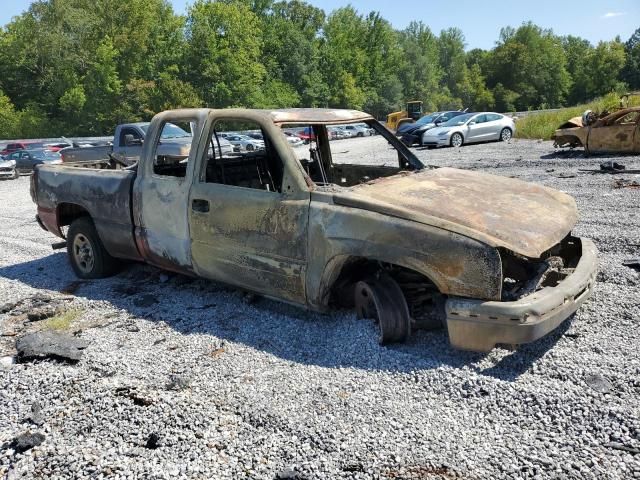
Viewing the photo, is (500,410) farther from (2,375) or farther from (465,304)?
(2,375)

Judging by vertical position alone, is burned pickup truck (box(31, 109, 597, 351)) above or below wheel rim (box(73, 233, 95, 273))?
above

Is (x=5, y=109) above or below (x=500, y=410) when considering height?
above

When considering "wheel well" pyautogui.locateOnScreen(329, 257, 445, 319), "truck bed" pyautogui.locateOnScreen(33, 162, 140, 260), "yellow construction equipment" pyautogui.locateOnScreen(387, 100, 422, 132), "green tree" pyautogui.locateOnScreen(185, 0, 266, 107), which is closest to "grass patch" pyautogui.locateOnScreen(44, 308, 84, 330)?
"truck bed" pyautogui.locateOnScreen(33, 162, 140, 260)

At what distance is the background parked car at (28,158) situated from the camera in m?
22.7

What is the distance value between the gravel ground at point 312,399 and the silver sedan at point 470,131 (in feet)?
A: 57.4

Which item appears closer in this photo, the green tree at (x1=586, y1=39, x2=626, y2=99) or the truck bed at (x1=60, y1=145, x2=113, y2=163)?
the truck bed at (x1=60, y1=145, x2=113, y2=163)

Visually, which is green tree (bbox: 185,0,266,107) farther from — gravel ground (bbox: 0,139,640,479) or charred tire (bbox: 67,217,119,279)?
gravel ground (bbox: 0,139,640,479)

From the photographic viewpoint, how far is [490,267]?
320 centimetres

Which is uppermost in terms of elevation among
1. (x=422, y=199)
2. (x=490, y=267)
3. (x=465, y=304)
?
(x=422, y=199)

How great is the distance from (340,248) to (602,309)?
219cm

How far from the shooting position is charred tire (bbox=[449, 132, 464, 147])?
2173 cm

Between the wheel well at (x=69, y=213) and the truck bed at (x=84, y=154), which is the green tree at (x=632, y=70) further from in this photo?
the wheel well at (x=69, y=213)

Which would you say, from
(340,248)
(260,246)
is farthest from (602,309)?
(260,246)

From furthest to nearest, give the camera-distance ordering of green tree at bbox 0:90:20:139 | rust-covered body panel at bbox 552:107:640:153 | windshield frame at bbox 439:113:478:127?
green tree at bbox 0:90:20:139
windshield frame at bbox 439:113:478:127
rust-covered body panel at bbox 552:107:640:153
